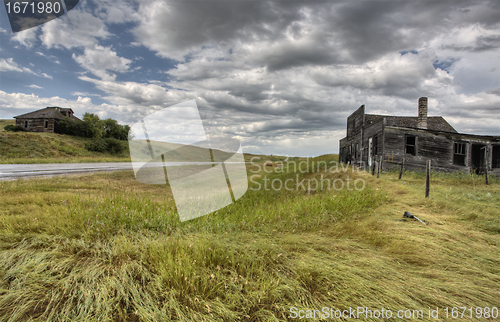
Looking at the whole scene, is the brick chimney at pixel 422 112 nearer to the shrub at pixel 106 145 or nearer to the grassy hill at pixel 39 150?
the grassy hill at pixel 39 150

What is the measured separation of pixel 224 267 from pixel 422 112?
2584 cm

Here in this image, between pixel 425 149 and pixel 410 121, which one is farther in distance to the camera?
pixel 410 121

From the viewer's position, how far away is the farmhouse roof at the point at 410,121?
2115 cm

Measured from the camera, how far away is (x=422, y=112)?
21359 millimetres

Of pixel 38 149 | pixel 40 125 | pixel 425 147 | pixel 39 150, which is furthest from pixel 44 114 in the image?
pixel 425 147

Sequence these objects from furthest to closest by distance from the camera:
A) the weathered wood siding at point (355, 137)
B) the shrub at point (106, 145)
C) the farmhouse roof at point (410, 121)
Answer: the shrub at point (106, 145), the weathered wood siding at point (355, 137), the farmhouse roof at point (410, 121)

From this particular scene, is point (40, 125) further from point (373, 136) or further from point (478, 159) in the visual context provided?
point (478, 159)

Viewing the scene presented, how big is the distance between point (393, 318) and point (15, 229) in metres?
5.63

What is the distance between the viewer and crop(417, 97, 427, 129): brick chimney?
21250 mm

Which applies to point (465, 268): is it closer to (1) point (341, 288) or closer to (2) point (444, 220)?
(1) point (341, 288)

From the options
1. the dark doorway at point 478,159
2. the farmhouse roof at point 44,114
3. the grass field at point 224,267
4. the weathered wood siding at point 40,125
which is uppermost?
the farmhouse roof at point 44,114

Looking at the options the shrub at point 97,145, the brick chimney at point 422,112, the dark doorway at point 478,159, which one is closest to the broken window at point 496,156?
the dark doorway at point 478,159

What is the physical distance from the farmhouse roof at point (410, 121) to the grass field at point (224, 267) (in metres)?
19.1

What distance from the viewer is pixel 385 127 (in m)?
16.6
